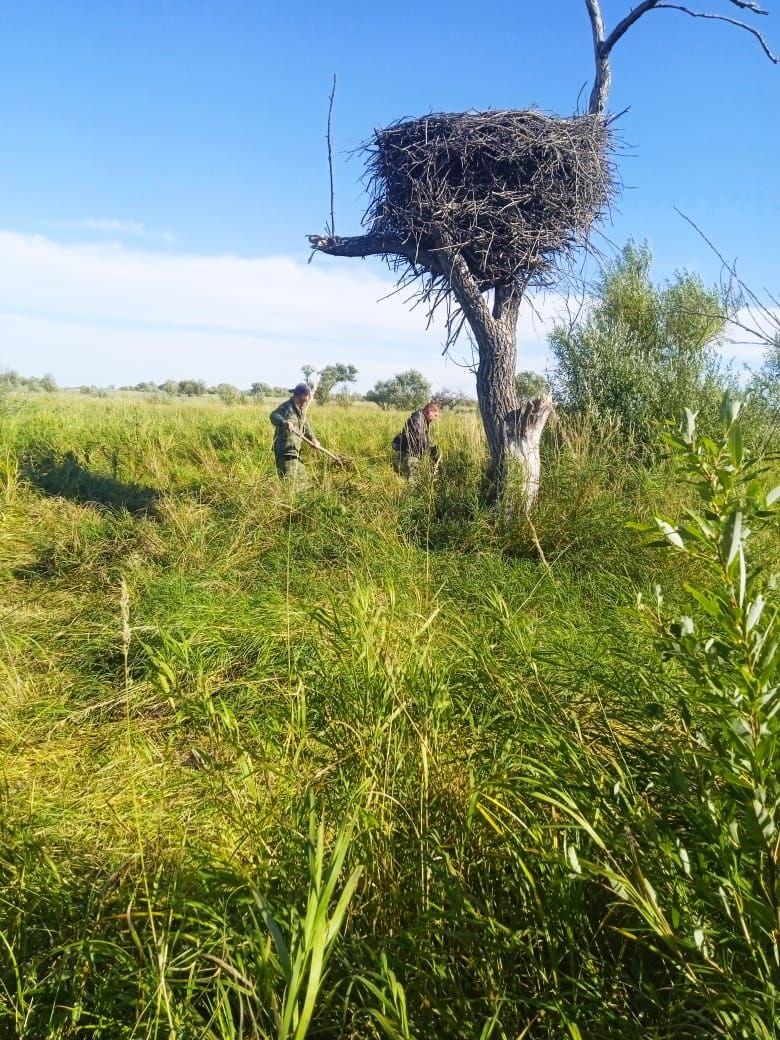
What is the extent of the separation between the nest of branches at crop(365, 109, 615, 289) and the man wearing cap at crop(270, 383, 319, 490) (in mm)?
2362

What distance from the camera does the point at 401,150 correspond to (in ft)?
26.1

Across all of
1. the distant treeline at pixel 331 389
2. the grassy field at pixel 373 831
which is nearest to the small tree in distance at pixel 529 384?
the distant treeline at pixel 331 389

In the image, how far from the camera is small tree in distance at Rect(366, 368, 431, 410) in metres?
32.6

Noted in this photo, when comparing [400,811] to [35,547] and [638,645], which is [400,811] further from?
[35,547]

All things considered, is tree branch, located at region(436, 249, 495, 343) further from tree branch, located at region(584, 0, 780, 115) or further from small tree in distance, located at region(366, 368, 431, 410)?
small tree in distance, located at region(366, 368, 431, 410)

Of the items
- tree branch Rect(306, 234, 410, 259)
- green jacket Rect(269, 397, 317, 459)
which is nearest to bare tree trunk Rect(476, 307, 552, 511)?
tree branch Rect(306, 234, 410, 259)

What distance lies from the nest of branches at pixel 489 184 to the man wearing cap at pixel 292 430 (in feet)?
7.75

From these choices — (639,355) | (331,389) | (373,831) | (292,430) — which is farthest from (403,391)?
(373,831)

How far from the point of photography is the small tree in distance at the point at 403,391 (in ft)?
107

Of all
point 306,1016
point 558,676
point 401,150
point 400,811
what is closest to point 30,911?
point 400,811

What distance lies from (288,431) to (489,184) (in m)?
3.81

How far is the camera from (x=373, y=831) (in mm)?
2303

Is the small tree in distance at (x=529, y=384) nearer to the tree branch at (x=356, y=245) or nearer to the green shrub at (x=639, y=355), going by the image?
the green shrub at (x=639, y=355)

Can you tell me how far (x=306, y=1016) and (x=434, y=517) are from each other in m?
6.45
